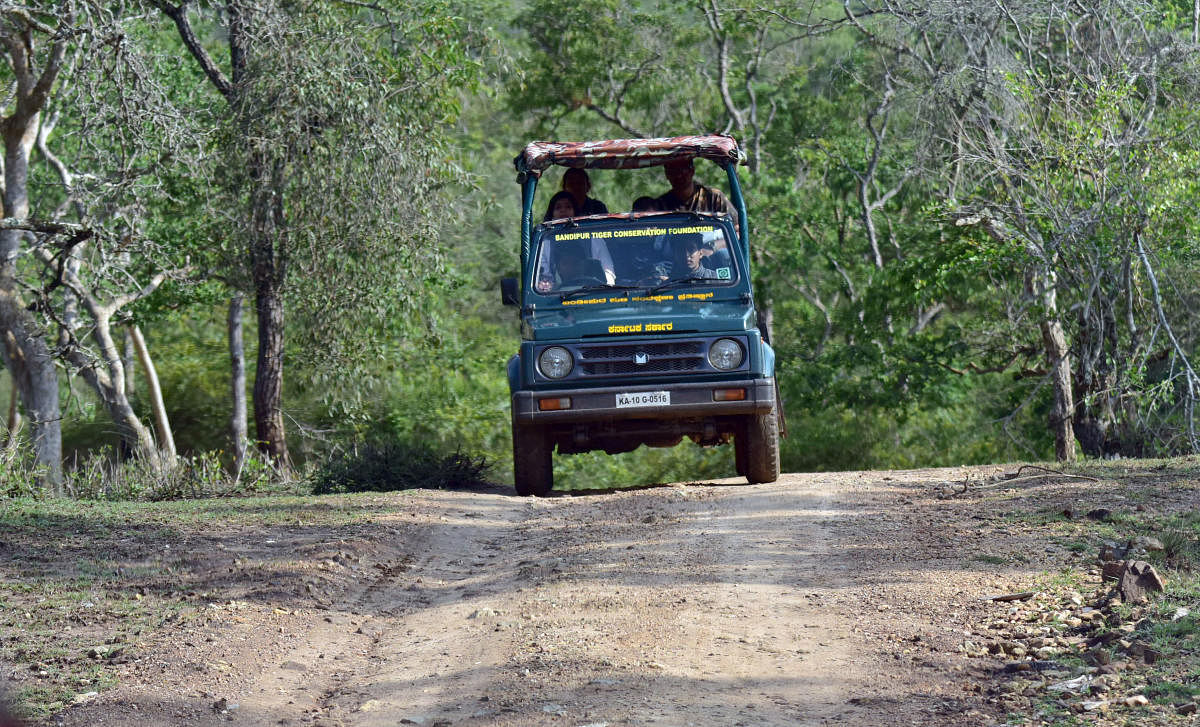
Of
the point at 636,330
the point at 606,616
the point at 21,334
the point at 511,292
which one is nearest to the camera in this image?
the point at 606,616

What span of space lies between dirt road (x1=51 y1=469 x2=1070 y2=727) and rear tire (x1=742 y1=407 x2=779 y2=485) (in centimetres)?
170

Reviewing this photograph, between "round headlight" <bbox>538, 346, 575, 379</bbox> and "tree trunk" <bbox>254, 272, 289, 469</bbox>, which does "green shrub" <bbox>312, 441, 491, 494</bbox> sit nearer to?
"round headlight" <bbox>538, 346, 575, 379</bbox>

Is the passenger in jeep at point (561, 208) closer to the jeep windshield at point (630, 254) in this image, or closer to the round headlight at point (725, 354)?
the jeep windshield at point (630, 254)

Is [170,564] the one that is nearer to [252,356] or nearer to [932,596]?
[932,596]

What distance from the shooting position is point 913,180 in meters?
23.9

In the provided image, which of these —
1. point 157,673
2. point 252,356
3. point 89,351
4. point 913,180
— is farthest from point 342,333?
point 252,356

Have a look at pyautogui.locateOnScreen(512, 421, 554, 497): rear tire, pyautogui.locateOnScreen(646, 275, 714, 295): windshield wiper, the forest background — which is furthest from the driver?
the forest background

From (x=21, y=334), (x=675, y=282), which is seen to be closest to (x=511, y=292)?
(x=675, y=282)

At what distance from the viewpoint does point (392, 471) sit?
12828mm

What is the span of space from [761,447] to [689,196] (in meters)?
2.20

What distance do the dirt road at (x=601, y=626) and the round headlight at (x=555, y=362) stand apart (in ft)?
4.66

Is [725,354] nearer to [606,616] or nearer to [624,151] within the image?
[624,151]

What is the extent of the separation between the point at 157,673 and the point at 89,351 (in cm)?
798

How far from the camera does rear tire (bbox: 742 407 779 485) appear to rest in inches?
427
